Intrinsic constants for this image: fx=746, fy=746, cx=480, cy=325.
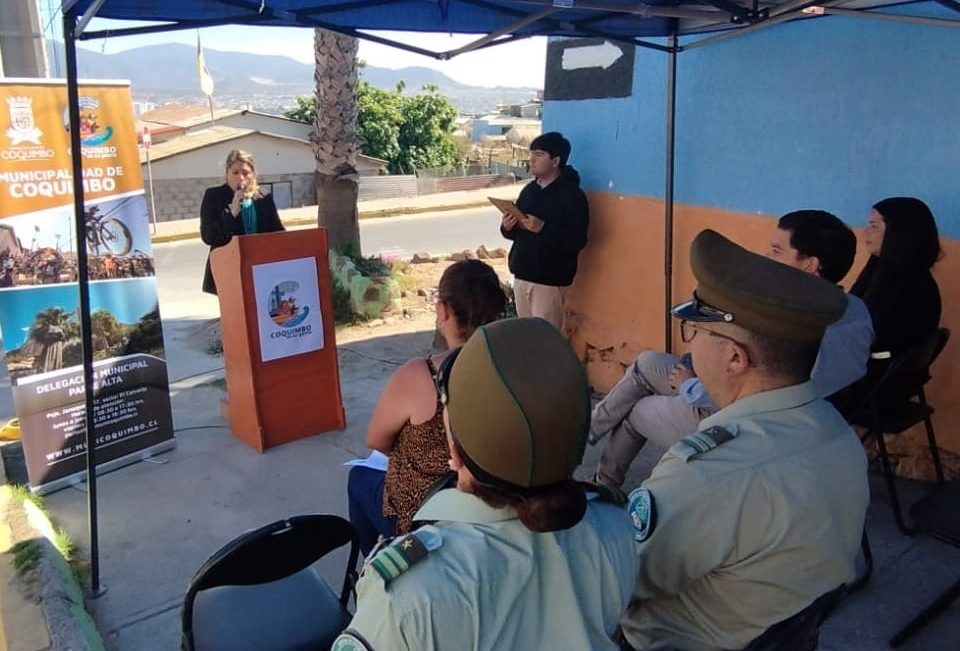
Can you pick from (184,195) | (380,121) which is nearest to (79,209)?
(184,195)

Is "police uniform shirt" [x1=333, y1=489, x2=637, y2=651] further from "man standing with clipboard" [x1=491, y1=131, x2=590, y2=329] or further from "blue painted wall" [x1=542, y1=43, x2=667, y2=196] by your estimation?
"blue painted wall" [x1=542, y1=43, x2=667, y2=196]

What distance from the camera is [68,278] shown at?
3.70m

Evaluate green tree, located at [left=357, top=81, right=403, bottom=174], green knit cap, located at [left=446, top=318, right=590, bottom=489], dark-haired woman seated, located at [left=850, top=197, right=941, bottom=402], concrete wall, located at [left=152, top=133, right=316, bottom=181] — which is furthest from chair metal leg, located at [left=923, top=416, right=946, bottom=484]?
concrete wall, located at [left=152, top=133, right=316, bottom=181]

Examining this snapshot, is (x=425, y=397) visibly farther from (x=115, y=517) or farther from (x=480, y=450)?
(x=115, y=517)

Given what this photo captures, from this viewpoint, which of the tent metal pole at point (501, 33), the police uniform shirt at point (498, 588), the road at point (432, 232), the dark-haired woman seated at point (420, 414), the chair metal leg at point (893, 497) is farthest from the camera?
the road at point (432, 232)

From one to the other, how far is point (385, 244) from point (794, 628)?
1428cm

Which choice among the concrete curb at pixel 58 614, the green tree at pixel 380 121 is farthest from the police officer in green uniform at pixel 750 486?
the green tree at pixel 380 121

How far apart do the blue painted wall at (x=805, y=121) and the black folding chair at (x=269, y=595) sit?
3209mm

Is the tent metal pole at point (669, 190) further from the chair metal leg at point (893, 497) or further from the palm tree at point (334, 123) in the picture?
the palm tree at point (334, 123)

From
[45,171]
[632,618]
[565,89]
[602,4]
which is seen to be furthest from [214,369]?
[632,618]

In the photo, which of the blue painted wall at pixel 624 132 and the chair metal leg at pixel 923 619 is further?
the blue painted wall at pixel 624 132

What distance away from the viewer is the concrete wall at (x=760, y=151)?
139 inches

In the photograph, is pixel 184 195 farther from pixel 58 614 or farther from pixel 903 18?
pixel 903 18

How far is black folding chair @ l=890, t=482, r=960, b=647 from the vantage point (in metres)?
2.35
